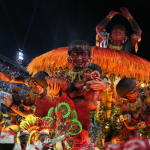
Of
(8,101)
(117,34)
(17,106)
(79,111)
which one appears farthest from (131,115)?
(117,34)

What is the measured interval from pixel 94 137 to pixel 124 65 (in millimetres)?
1787

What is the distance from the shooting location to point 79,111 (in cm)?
226

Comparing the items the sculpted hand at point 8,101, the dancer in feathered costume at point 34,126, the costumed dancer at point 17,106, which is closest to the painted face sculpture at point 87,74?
the dancer in feathered costume at point 34,126

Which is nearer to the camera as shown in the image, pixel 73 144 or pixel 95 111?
pixel 73 144

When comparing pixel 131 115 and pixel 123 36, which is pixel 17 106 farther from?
pixel 123 36

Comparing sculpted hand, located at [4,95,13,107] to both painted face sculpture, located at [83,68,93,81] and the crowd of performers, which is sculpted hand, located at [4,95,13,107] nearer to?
the crowd of performers

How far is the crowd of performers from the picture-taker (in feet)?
5.86

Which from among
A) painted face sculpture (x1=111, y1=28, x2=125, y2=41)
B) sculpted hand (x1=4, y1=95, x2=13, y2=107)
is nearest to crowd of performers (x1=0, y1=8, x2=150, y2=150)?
sculpted hand (x1=4, y1=95, x2=13, y2=107)

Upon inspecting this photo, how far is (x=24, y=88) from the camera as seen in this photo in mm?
13070

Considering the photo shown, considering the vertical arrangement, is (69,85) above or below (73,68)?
below

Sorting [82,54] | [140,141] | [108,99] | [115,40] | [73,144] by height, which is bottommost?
[73,144]

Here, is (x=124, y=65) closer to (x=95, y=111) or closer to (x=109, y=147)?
(x=95, y=111)

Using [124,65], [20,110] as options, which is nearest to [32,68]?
[20,110]

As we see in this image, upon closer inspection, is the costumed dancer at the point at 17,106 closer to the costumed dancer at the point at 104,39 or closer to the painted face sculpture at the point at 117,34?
the costumed dancer at the point at 104,39
